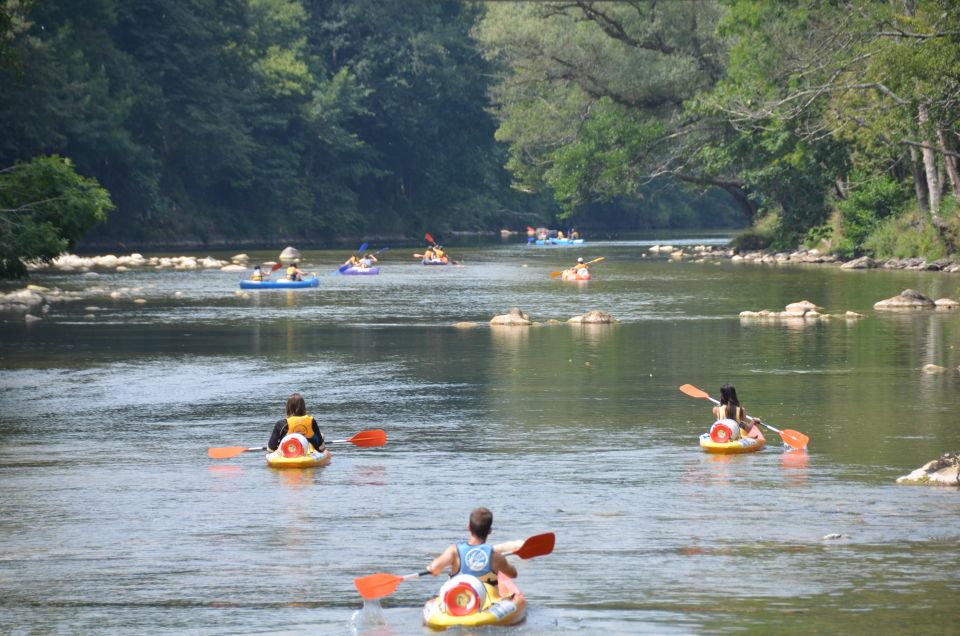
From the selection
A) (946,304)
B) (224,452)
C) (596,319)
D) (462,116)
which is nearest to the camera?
(224,452)

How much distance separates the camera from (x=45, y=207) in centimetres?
3369

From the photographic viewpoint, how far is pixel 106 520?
1440 centimetres

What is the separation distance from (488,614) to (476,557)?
1.46 feet

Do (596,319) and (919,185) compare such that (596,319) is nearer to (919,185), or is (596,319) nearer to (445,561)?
(919,185)

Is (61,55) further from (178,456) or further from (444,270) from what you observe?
(178,456)

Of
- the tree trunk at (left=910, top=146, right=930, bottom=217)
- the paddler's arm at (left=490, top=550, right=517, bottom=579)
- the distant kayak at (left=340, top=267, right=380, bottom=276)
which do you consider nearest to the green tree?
the paddler's arm at (left=490, top=550, right=517, bottom=579)

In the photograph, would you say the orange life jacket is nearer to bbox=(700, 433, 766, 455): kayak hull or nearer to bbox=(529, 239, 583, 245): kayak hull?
bbox=(700, 433, 766, 455): kayak hull

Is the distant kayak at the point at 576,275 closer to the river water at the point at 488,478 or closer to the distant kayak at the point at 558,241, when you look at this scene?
the river water at the point at 488,478

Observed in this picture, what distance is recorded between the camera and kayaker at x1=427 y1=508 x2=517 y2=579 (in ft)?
36.1

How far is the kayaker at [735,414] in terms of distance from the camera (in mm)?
17938

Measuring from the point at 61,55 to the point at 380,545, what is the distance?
2535 inches

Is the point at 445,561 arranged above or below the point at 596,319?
below

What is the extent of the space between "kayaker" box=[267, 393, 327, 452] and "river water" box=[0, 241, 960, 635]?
1.25 ft

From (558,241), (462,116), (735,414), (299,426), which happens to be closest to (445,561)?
(299,426)
